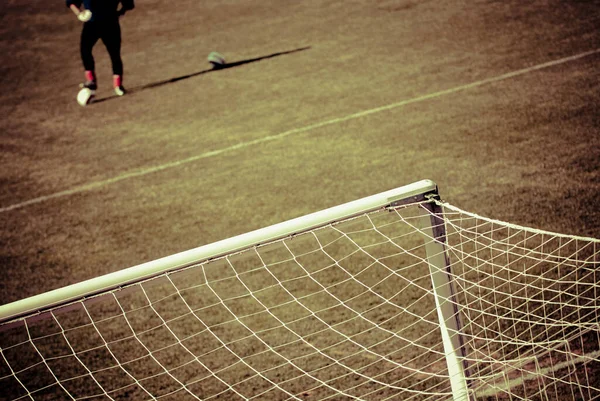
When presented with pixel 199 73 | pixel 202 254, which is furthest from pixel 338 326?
pixel 199 73

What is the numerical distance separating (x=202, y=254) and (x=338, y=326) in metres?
1.57

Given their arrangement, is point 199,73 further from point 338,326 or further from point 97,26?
point 338,326

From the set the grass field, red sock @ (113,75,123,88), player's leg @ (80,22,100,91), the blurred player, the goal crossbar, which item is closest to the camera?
the goal crossbar

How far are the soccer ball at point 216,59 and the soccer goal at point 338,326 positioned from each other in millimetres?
6259

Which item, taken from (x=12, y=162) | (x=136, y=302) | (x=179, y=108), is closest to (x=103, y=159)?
(x=12, y=162)

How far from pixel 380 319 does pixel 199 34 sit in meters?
10.5

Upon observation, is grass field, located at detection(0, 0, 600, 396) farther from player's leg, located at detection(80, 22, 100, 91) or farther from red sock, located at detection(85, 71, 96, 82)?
player's leg, located at detection(80, 22, 100, 91)

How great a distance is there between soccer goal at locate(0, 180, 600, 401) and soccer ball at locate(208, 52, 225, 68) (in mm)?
6259

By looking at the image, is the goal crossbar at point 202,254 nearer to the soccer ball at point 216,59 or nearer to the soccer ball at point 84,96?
the soccer ball at point 84,96

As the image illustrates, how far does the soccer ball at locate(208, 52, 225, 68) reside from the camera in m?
10.2

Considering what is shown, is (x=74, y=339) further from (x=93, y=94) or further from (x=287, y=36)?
(x=287, y=36)

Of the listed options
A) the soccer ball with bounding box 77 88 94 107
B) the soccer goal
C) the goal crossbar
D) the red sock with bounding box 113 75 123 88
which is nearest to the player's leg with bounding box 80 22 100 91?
the soccer ball with bounding box 77 88 94 107

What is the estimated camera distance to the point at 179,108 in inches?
345

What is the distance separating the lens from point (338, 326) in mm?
3762
